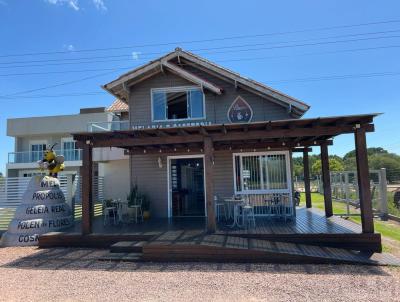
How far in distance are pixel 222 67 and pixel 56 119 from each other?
74.2ft

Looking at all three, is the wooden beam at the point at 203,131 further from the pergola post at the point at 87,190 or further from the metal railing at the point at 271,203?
the metal railing at the point at 271,203

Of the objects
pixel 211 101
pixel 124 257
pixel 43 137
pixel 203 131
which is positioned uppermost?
pixel 43 137

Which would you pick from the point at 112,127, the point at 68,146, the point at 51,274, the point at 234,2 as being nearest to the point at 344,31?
the point at 234,2

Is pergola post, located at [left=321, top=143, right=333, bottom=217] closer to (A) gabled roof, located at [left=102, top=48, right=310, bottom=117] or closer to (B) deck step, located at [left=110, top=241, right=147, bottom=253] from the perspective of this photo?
(A) gabled roof, located at [left=102, top=48, right=310, bottom=117]

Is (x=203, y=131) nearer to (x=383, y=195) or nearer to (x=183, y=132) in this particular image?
(x=183, y=132)

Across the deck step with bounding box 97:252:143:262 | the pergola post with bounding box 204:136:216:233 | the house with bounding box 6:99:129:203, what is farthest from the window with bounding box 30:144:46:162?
the pergola post with bounding box 204:136:216:233

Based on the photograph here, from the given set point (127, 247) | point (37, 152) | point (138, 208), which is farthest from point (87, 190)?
point (37, 152)

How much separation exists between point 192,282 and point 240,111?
7278 millimetres

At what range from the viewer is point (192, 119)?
1178 centimetres

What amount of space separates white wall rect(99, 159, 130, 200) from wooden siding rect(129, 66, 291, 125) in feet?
22.3

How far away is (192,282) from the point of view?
5840mm

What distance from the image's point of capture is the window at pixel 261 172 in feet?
37.0

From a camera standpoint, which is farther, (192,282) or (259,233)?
(259,233)

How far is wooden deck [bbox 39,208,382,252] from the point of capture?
301 inches
